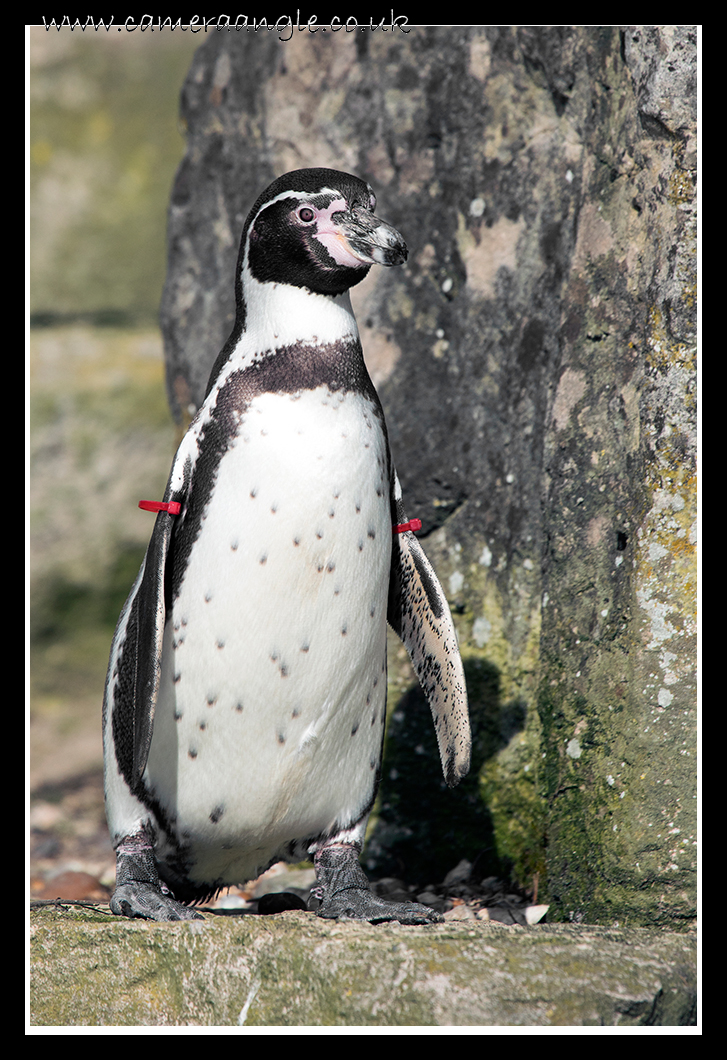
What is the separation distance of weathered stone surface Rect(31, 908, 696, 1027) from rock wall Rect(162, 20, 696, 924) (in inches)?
13.0

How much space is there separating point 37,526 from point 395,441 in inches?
88.2

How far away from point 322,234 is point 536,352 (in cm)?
85

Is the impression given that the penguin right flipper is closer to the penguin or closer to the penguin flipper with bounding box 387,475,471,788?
the penguin

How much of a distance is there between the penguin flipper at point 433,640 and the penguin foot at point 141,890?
0.68 m

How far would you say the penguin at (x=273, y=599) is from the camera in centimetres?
210

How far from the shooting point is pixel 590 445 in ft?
8.01

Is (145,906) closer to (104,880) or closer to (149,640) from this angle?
(149,640)

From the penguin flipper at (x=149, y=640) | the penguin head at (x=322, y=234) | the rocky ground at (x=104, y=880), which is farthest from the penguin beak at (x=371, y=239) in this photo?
the rocky ground at (x=104, y=880)

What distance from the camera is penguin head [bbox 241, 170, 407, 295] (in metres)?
2.08

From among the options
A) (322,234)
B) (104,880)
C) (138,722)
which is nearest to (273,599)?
(138,722)

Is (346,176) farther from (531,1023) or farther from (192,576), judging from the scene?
(531,1023)

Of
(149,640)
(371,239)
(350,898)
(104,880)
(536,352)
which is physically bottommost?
(104,880)

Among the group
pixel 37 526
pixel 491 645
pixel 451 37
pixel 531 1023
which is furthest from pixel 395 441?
pixel 37 526

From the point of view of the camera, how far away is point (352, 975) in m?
1.82
